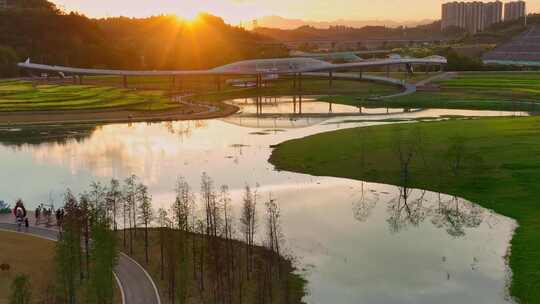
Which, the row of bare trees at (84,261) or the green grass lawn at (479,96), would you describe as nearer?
the row of bare trees at (84,261)

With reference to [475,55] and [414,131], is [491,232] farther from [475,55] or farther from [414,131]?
[475,55]

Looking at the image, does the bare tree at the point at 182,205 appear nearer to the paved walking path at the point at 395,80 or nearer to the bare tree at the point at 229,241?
the bare tree at the point at 229,241

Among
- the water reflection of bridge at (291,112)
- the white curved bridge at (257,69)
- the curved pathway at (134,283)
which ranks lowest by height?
the curved pathway at (134,283)

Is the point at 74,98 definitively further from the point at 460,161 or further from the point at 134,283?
the point at 134,283

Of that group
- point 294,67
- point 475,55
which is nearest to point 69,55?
point 294,67

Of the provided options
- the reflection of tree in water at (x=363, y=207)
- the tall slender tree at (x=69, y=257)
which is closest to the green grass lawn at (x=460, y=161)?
the reflection of tree in water at (x=363, y=207)

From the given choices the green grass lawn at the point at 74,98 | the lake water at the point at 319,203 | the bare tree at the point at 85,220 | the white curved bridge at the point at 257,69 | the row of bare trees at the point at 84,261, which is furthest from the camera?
the white curved bridge at the point at 257,69

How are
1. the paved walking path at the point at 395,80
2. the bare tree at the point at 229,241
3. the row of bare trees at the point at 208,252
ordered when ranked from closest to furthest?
1. the row of bare trees at the point at 208,252
2. the bare tree at the point at 229,241
3. the paved walking path at the point at 395,80
